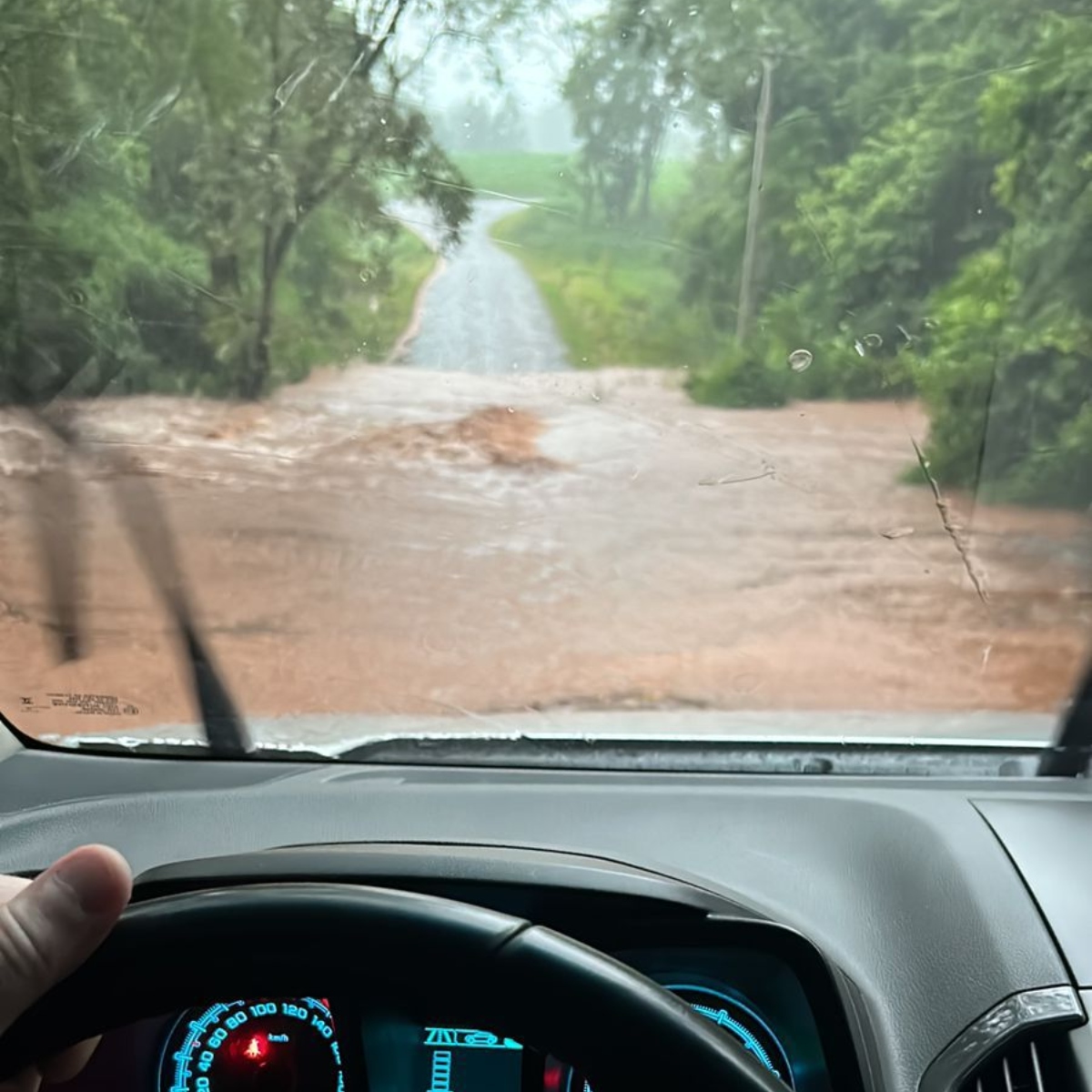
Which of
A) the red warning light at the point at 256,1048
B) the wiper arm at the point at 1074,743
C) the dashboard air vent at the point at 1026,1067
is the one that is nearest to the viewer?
the dashboard air vent at the point at 1026,1067

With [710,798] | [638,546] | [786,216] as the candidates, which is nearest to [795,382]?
[786,216]

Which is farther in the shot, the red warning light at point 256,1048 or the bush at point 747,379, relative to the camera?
the bush at point 747,379

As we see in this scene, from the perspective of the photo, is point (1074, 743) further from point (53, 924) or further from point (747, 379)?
point (53, 924)

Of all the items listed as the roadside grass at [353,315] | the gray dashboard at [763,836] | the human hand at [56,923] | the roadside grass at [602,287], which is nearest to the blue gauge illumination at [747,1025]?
the gray dashboard at [763,836]

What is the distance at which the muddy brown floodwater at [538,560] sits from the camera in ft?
10.3

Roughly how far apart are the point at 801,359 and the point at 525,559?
3.01 ft

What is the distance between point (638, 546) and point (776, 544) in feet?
1.24

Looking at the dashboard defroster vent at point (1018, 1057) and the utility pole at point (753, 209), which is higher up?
the utility pole at point (753, 209)

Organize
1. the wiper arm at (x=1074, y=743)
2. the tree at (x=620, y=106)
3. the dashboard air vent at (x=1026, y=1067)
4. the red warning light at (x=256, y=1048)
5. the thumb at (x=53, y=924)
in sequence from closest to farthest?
the thumb at (x=53, y=924) < the dashboard air vent at (x=1026, y=1067) < the red warning light at (x=256, y=1048) < the wiper arm at (x=1074, y=743) < the tree at (x=620, y=106)

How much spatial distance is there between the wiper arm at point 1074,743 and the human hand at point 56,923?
2.30 meters

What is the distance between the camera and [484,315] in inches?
125

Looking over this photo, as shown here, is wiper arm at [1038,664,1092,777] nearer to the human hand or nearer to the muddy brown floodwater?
the muddy brown floodwater

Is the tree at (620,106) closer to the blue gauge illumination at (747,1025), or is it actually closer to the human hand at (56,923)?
the blue gauge illumination at (747,1025)

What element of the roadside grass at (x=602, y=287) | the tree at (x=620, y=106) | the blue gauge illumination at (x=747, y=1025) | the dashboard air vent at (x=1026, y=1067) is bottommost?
the blue gauge illumination at (x=747, y=1025)
